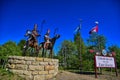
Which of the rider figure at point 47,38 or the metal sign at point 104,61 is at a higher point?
the rider figure at point 47,38

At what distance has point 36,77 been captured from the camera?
964 cm

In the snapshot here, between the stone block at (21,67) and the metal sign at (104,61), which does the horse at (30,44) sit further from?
the metal sign at (104,61)

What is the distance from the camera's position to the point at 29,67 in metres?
9.61

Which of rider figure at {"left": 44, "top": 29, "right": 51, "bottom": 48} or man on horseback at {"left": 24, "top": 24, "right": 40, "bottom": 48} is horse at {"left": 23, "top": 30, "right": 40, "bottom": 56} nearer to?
man on horseback at {"left": 24, "top": 24, "right": 40, "bottom": 48}

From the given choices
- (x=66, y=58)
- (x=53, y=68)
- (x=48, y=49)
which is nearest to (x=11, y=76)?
(x=53, y=68)

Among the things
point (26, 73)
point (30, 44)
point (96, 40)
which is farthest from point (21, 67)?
point (96, 40)

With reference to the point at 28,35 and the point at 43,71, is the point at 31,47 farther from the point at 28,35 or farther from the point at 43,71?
the point at 43,71

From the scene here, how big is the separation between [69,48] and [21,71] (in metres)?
33.3

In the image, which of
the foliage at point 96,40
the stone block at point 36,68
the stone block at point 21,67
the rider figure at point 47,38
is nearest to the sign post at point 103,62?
the rider figure at point 47,38

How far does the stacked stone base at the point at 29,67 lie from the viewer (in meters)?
9.51

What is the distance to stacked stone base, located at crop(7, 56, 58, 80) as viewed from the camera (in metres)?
9.51

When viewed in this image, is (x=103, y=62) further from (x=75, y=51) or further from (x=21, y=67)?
(x=75, y=51)

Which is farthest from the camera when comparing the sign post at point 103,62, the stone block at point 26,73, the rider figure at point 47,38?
the sign post at point 103,62

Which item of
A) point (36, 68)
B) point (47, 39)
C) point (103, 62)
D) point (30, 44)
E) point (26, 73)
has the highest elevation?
point (47, 39)
